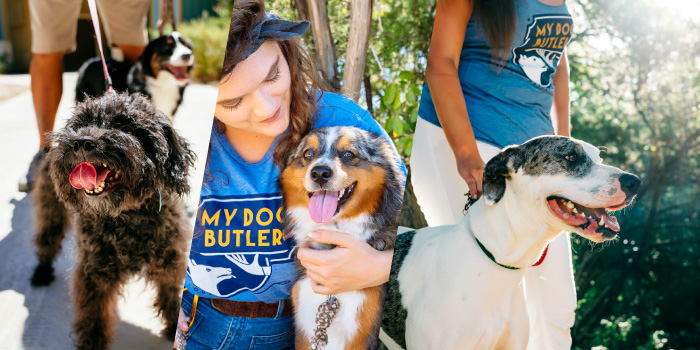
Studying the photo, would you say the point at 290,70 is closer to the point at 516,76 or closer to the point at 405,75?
the point at 405,75

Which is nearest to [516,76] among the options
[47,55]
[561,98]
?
[561,98]

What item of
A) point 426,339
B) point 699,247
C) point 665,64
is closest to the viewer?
point 426,339

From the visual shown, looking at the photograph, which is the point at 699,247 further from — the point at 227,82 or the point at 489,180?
the point at 227,82

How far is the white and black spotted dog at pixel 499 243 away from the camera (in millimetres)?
1245

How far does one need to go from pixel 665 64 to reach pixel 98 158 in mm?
2039

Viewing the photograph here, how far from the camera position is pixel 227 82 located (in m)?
1.15

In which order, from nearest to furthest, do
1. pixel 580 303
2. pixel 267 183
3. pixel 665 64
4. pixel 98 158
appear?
pixel 98 158 < pixel 267 183 < pixel 665 64 < pixel 580 303

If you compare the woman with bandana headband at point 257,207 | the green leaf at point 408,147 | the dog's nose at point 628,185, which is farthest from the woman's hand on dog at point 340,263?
the dog's nose at point 628,185

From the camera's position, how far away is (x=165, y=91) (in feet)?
4.00

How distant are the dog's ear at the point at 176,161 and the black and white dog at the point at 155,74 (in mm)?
44

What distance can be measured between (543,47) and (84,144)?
3.72 feet

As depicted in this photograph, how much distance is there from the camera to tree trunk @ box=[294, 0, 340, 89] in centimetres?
121

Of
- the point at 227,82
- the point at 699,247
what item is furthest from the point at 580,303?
the point at 227,82

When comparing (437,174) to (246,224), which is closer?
(246,224)
